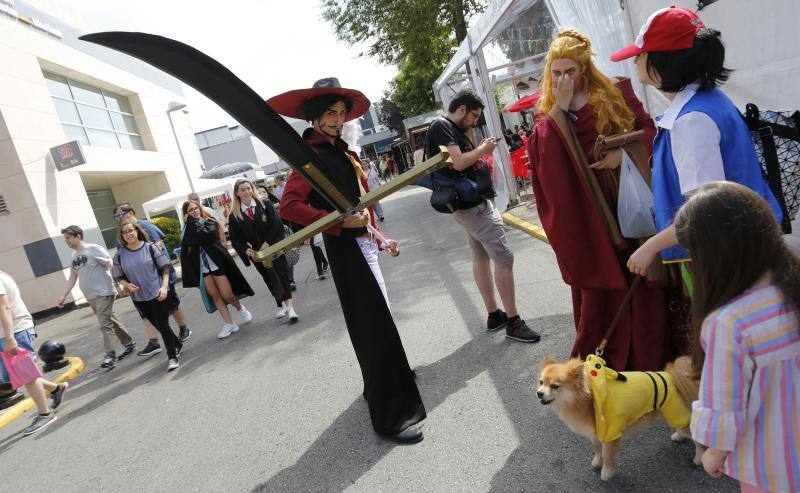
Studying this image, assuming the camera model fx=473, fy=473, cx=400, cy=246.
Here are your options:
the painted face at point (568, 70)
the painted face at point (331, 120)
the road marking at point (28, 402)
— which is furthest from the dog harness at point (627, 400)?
the road marking at point (28, 402)

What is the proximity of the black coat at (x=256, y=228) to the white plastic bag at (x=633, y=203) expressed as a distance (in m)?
4.99

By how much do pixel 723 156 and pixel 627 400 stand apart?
101cm

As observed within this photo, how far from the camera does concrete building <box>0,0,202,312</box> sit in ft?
40.9

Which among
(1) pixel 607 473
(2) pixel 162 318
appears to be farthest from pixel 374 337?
(2) pixel 162 318

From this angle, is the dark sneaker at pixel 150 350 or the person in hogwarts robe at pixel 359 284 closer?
the person in hogwarts robe at pixel 359 284

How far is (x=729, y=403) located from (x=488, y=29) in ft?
21.2

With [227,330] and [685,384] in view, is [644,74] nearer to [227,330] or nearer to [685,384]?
[685,384]

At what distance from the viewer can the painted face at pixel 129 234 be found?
575 centimetres

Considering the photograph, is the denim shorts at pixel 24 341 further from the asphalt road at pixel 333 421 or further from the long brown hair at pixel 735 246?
the long brown hair at pixel 735 246

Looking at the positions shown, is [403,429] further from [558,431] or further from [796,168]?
[796,168]

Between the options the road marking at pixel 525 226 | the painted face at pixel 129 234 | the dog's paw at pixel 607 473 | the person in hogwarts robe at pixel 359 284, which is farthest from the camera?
the road marking at pixel 525 226

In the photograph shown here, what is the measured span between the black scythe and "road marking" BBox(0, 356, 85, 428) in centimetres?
490

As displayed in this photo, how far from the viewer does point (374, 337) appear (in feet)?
9.38

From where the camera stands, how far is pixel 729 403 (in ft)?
3.94
